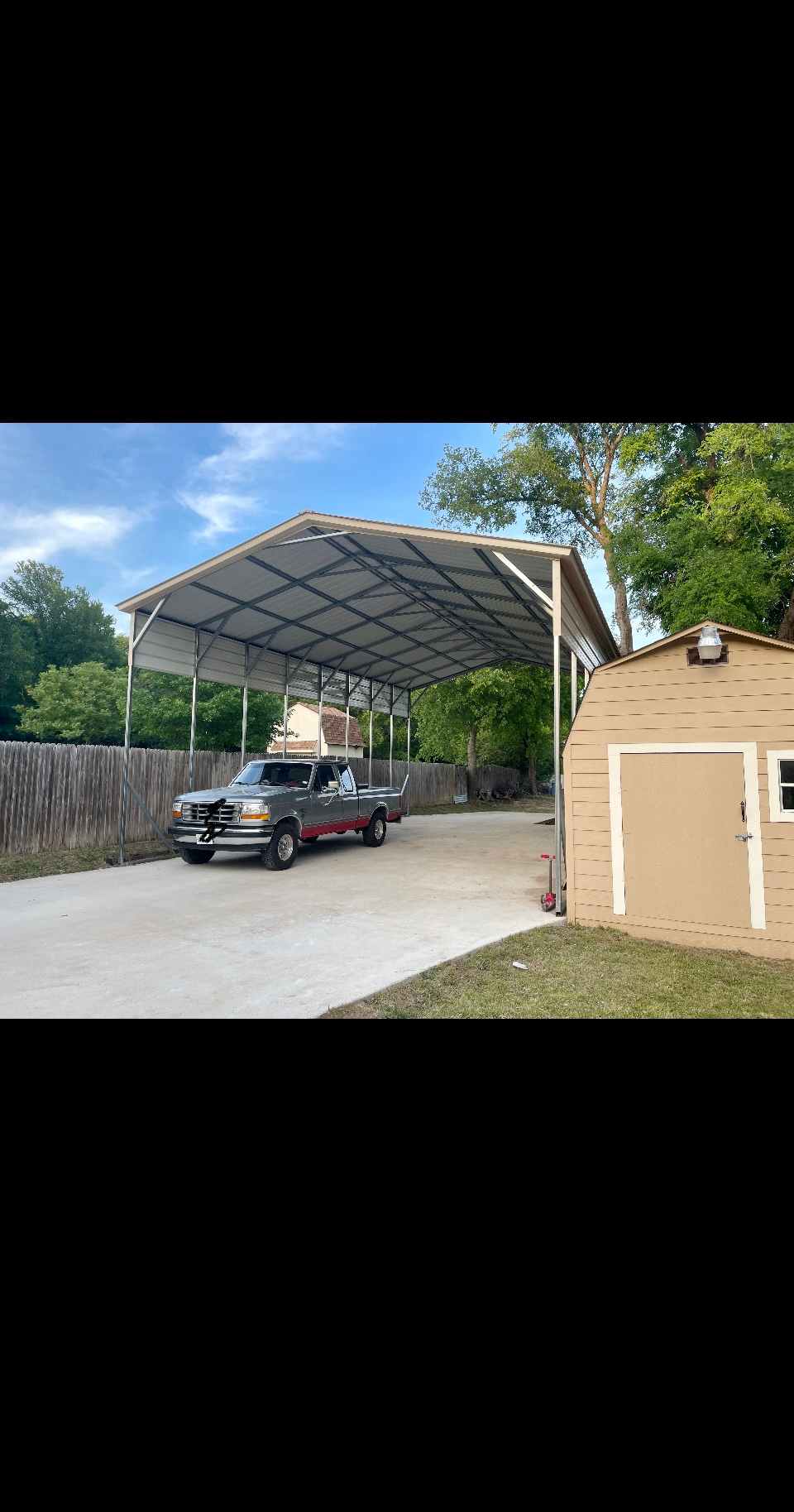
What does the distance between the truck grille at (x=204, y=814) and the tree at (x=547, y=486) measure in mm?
12527

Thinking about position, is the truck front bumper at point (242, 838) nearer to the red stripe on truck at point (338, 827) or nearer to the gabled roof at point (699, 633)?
the red stripe on truck at point (338, 827)

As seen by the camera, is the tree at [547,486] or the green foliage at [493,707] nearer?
the tree at [547,486]

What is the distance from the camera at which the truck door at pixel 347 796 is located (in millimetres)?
11195

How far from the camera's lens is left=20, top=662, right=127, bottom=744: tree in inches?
929

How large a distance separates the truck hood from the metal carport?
166 cm

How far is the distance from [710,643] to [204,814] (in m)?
6.65

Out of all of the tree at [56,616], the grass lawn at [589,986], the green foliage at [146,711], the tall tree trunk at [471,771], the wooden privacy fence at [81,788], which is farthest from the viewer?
the tree at [56,616]

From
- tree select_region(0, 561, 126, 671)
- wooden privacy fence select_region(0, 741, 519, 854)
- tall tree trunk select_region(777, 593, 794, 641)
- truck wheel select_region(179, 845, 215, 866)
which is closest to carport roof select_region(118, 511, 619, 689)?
wooden privacy fence select_region(0, 741, 519, 854)

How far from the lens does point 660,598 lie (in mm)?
14805

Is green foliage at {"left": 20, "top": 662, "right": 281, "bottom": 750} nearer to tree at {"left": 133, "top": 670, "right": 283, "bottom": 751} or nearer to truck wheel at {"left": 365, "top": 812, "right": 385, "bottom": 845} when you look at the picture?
tree at {"left": 133, "top": 670, "right": 283, "bottom": 751}

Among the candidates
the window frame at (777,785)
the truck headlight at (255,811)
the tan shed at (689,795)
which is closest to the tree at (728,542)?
the tan shed at (689,795)

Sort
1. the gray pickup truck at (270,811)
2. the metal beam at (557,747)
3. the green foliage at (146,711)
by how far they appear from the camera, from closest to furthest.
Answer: the metal beam at (557,747) < the gray pickup truck at (270,811) < the green foliage at (146,711)
